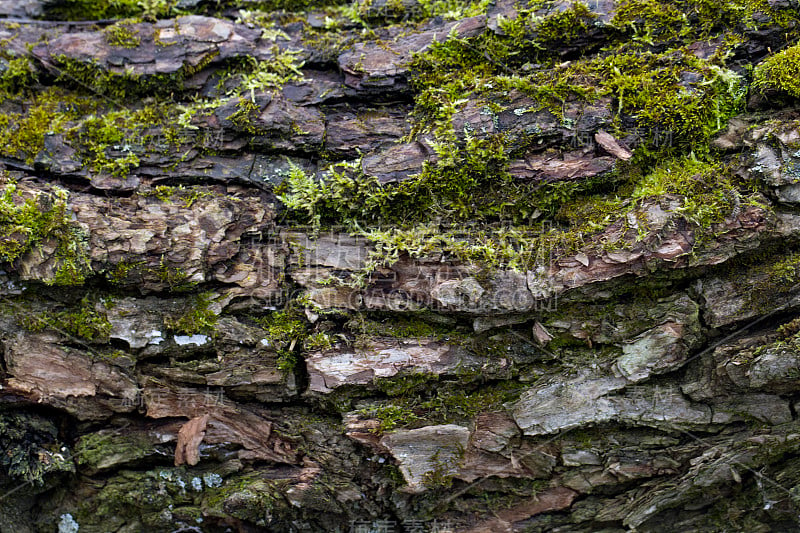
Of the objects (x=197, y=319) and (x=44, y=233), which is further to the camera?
(x=197, y=319)

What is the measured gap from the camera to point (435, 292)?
3.64 meters

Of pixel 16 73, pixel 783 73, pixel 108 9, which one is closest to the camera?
pixel 783 73

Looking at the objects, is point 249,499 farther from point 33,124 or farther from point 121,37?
point 121,37

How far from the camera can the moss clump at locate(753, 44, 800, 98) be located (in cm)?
348

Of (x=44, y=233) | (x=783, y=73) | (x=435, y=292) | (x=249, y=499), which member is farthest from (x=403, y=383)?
(x=783, y=73)

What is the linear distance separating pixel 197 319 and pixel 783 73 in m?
4.43

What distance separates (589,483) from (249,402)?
8.44 feet

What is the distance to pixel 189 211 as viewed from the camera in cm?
384

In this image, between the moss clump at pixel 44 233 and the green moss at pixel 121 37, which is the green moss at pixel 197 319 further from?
the green moss at pixel 121 37

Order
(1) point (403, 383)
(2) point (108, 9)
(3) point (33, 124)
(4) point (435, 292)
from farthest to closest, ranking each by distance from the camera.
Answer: (2) point (108, 9) < (3) point (33, 124) < (1) point (403, 383) < (4) point (435, 292)

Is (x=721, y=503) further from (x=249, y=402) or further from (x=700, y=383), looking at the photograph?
(x=249, y=402)

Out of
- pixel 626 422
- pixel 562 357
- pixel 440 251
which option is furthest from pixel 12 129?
pixel 626 422

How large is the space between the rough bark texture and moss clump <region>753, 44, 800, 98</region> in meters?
0.02

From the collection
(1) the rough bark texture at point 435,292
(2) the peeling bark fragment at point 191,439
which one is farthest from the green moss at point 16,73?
(2) the peeling bark fragment at point 191,439
